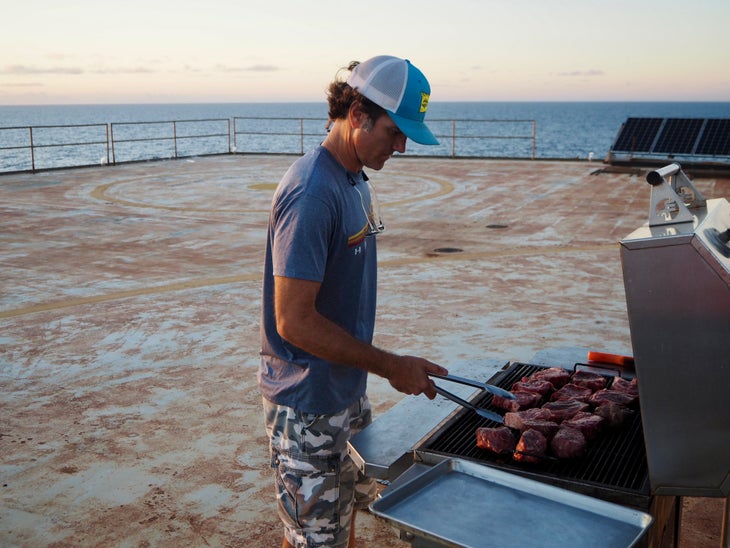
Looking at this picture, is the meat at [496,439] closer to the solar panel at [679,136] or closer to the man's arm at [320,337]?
the man's arm at [320,337]

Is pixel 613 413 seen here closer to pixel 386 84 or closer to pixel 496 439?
pixel 496 439

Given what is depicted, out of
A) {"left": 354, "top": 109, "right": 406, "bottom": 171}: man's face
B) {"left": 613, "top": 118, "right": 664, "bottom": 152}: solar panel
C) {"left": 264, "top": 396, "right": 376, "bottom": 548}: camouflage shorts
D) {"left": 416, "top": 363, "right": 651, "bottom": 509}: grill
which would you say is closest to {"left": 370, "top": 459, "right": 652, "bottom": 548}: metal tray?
{"left": 416, "top": 363, "right": 651, "bottom": 509}: grill

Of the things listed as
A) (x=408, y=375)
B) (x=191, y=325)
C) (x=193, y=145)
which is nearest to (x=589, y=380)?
(x=408, y=375)

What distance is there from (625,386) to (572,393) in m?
0.23

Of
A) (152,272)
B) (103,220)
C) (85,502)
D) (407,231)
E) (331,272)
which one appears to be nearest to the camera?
(331,272)

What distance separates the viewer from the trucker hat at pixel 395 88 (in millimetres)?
2504

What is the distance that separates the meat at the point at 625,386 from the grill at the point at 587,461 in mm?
137

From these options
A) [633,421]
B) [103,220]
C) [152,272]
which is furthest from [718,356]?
[103,220]

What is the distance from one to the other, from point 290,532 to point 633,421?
4.56 ft

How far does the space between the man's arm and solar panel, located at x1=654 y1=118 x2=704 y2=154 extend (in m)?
18.7

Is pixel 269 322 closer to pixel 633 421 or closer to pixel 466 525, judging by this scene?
pixel 466 525

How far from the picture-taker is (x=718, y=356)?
230 centimetres

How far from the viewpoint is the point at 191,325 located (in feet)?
23.0

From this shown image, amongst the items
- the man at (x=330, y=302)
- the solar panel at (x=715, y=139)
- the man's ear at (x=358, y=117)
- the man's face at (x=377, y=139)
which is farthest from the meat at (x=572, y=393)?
the solar panel at (x=715, y=139)
